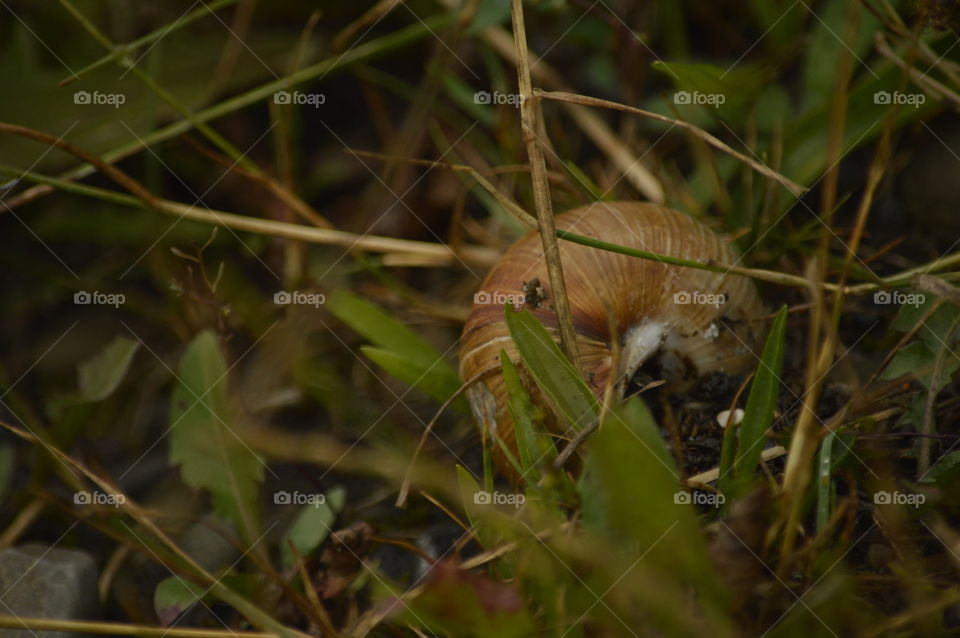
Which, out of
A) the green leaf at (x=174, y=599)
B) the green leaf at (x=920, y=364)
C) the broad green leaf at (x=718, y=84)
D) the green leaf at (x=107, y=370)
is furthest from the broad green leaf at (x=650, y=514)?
the green leaf at (x=107, y=370)

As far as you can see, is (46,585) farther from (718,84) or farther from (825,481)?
(718,84)

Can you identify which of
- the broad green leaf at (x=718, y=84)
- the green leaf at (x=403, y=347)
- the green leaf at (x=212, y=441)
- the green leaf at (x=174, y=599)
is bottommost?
the green leaf at (x=174, y=599)

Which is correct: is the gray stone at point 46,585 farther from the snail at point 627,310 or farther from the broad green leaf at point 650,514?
the broad green leaf at point 650,514

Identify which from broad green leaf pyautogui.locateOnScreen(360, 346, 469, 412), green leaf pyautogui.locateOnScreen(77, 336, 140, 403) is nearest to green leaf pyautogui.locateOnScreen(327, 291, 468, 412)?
broad green leaf pyautogui.locateOnScreen(360, 346, 469, 412)

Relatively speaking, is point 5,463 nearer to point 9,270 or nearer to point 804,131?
point 9,270

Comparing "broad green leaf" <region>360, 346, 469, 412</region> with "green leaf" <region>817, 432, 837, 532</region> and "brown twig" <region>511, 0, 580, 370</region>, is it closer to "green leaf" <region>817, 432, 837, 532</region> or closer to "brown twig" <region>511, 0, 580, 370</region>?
"brown twig" <region>511, 0, 580, 370</region>

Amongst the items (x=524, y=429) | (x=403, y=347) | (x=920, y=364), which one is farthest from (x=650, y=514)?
(x=403, y=347)

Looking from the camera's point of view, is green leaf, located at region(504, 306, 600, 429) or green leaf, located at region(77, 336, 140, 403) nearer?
green leaf, located at region(504, 306, 600, 429)
